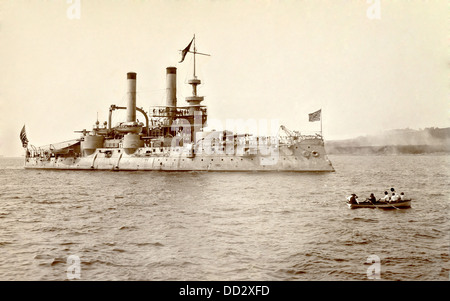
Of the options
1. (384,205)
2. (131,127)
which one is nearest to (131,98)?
(131,127)

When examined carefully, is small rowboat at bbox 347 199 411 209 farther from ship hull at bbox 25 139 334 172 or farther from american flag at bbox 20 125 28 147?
american flag at bbox 20 125 28 147

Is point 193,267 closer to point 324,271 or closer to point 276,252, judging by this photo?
point 276,252

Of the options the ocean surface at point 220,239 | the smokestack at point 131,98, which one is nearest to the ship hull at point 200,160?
the smokestack at point 131,98

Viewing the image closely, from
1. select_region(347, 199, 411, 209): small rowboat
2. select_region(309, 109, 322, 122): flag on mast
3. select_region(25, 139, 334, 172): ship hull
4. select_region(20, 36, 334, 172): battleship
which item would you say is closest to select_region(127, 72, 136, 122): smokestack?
select_region(20, 36, 334, 172): battleship

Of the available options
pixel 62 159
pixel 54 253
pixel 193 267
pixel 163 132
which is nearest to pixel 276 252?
pixel 193 267

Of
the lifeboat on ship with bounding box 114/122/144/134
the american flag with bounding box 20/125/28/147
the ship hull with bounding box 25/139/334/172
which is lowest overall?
the ship hull with bounding box 25/139/334/172

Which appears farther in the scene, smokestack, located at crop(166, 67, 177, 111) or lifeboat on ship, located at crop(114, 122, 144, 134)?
smokestack, located at crop(166, 67, 177, 111)

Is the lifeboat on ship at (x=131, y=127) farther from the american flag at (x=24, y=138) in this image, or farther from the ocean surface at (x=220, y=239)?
the ocean surface at (x=220, y=239)
